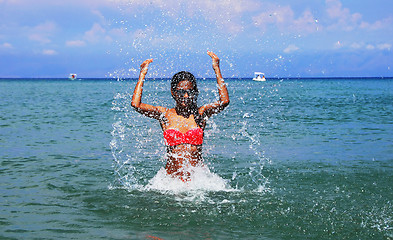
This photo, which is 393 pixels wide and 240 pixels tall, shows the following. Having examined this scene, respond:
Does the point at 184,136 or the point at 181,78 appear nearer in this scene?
the point at 181,78

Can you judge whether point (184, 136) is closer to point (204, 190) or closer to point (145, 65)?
point (145, 65)

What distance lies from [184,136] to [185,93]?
1.99 feet

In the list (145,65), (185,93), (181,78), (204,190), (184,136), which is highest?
(145,65)

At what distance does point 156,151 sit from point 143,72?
6.49 meters

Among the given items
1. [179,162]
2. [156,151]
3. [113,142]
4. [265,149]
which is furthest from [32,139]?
[179,162]

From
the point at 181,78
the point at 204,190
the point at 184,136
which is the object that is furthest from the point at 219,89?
the point at 204,190

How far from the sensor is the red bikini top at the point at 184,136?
252 inches

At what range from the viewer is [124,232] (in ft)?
18.5

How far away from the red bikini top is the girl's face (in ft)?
1.31

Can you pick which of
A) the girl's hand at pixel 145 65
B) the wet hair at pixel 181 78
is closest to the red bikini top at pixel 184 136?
the wet hair at pixel 181 78

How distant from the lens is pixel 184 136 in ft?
21.1

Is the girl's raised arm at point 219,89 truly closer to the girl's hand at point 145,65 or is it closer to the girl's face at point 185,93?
the girl's face at point 185,93

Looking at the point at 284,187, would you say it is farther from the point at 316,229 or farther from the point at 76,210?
the point at 76,210

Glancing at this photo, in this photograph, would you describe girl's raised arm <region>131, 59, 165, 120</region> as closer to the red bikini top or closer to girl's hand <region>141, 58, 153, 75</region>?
girl's hand <region>141, 58, 153, 75</region>
